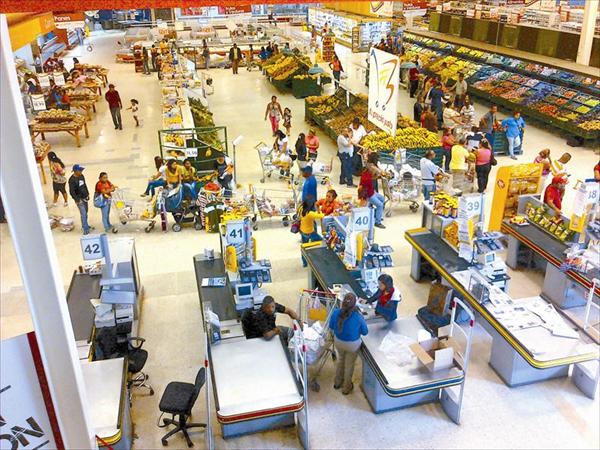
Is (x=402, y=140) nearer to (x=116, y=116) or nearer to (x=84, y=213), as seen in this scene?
(x=84, y=213)

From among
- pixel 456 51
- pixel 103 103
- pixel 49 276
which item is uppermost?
pixel 49 276

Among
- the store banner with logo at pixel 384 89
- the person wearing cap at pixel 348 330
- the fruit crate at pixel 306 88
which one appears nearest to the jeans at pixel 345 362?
the person wearing cap at pixel 348 330

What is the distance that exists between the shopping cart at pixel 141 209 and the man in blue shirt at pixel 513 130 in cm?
936

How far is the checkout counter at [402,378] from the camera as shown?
6613mm

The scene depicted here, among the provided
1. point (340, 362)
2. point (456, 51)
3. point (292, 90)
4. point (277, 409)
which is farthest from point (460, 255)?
point (456, 51)

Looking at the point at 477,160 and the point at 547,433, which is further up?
the point at 477,160

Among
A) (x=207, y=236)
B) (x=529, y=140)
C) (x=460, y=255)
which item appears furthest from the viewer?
(x=529, y=140)

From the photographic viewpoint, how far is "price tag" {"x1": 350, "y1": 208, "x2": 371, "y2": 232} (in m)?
9.11

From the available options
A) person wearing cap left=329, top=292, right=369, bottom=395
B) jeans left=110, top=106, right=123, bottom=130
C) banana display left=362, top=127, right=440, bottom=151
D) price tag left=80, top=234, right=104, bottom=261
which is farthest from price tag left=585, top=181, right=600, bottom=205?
jeans left=110, top=106, right=123, bottom=130

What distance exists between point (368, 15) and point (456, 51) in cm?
454

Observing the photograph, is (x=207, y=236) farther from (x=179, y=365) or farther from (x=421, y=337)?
(x=421, y=337)

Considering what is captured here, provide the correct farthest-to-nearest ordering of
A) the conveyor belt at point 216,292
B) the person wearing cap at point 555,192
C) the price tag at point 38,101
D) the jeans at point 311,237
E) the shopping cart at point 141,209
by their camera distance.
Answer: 1. the price tag at point 38,101
2. the shopping cart at point 141,209
3. the jeans at point 311,237
4. the person wearing cap at point 555,192
5. the conveyor belt at point 216,292

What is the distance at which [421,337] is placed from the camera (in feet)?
22.9

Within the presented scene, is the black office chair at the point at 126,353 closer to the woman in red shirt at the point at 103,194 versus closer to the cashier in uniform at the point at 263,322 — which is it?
the cashier in uniform at the point at 263,322
